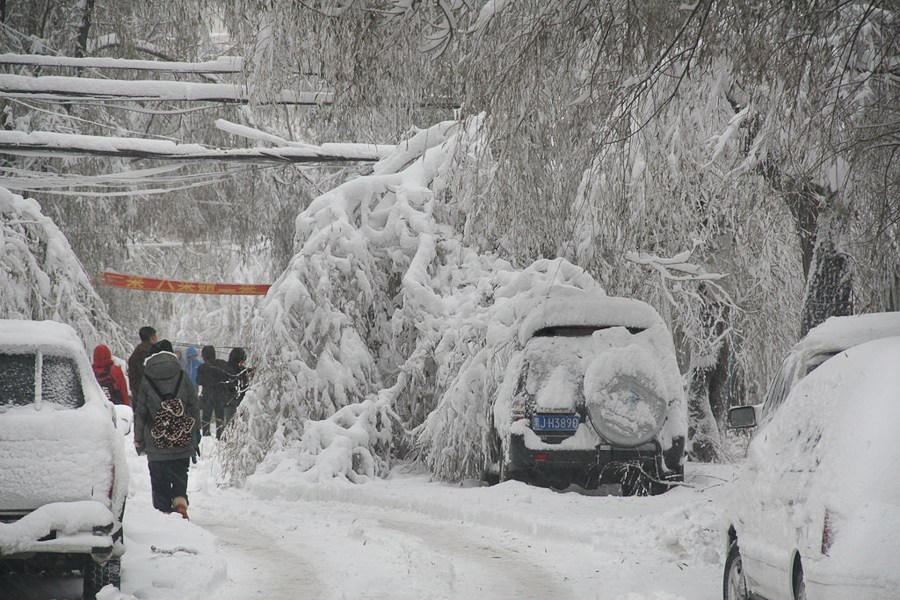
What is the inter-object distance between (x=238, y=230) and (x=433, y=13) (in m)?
13.6

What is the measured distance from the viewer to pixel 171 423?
10570mm

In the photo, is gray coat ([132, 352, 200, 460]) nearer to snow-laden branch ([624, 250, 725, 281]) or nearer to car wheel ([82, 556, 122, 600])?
car wheel ([82, 556, 122, 600])

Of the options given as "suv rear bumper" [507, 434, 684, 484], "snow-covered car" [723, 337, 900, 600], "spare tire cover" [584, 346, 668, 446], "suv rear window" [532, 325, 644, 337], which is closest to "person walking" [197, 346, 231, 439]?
"suv rear window" [532, 325, 644, 337]

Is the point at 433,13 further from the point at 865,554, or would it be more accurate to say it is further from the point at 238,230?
the point at 238,230

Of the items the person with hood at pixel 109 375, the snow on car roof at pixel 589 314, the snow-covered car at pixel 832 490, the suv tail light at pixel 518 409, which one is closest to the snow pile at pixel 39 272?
the person with hood at pixel 109 375

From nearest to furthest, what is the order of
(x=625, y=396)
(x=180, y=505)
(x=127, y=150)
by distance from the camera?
1. (x=180, y=505)
2. (x=625, y=396)
3. (x=127, y=150)

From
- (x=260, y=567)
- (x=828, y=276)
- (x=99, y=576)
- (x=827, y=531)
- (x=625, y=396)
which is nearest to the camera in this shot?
(x=827, y=531)

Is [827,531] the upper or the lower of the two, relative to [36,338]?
lower

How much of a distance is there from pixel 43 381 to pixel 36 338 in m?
0.32

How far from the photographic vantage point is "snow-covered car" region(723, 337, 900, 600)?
4438 millimetres

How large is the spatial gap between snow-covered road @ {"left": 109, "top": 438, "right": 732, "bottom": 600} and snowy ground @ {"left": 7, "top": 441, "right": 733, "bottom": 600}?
0.05 feet

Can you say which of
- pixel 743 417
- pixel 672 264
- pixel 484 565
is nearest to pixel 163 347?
pixel 484 565

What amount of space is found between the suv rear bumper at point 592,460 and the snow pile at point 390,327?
175 centimetres

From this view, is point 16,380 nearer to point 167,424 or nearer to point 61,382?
point 61,382
